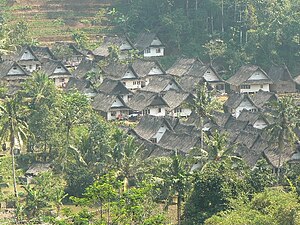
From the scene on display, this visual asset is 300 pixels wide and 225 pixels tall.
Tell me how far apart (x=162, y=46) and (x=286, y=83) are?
17.7 m

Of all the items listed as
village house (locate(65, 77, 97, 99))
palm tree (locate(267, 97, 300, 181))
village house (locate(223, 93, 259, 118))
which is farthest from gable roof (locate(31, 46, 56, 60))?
palm tree (locate(267, 97, 300, 181))

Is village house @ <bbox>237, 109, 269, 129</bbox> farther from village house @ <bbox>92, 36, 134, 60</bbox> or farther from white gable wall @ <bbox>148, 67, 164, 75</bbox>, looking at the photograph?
village house @ <bbox>92, 36, 134, 60</bbox>

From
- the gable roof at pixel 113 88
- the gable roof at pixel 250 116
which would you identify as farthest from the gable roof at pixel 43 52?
the gable roof at pixel 250 116

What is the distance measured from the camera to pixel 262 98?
75.4 metres

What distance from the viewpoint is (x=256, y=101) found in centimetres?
7525

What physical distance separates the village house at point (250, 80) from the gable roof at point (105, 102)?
1321 centimetres

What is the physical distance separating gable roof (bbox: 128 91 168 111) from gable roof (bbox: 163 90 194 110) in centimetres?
72

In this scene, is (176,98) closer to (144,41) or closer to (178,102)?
(178,102)

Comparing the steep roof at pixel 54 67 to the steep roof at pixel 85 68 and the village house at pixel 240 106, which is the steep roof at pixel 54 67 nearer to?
the steep roof at pixel 85 68

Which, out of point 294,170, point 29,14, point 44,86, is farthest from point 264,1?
point 294,170

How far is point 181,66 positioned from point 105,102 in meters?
13.7

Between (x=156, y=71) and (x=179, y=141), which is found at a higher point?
(x=156, y=71)

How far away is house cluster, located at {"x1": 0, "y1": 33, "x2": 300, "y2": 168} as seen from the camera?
6550cm

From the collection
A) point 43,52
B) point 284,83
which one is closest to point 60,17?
point 43,52
